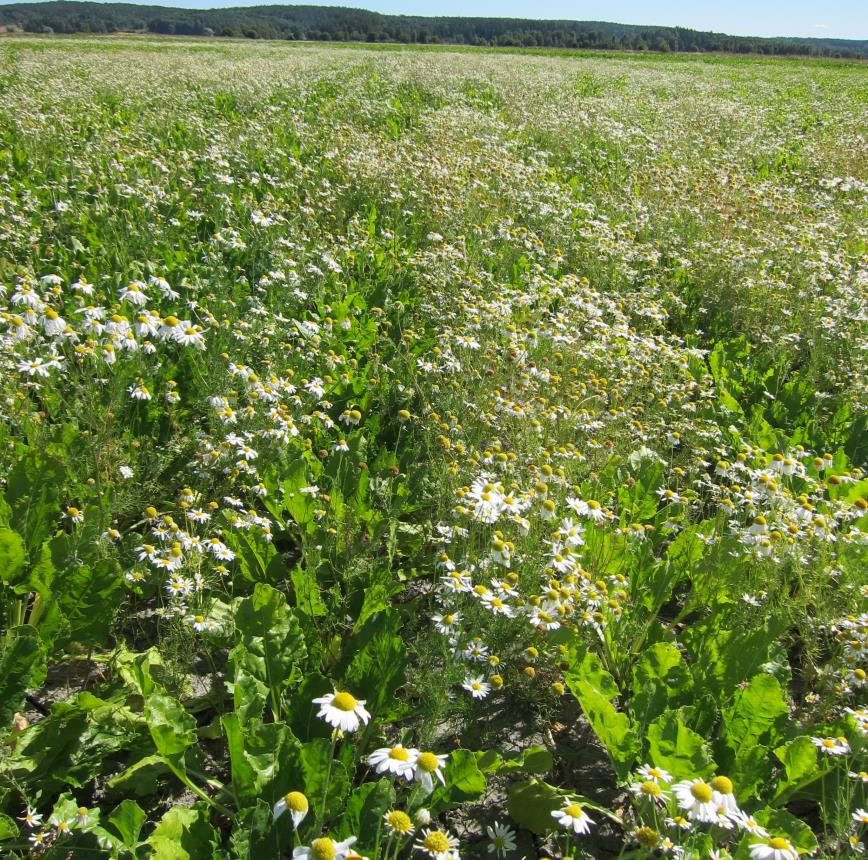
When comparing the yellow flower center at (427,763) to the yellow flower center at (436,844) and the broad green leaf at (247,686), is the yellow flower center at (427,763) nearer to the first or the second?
the yellow flower center at (436,844)

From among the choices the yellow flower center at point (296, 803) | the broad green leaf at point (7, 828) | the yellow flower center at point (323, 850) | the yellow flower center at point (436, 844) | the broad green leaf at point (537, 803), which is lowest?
the broad green leaf at point (537, 803)

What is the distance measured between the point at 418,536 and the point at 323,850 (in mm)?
1862

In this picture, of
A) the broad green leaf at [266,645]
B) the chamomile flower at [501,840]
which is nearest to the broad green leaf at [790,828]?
the chamomile flower at [501,840]

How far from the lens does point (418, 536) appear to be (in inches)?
129

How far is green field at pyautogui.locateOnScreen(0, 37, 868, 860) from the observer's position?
203 cm

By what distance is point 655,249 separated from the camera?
7086 mm

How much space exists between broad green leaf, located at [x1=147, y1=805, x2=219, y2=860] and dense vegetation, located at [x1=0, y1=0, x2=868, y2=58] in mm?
66252

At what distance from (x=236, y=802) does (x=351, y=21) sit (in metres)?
99.5

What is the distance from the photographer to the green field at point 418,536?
2027 millimetres

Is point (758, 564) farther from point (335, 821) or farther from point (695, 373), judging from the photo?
point (695, 373)

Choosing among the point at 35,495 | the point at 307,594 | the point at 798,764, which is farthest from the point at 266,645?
the point at 798,764

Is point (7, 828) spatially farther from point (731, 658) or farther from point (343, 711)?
point (731, 658)

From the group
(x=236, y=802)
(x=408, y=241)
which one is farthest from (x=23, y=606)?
(x=408, y=241)

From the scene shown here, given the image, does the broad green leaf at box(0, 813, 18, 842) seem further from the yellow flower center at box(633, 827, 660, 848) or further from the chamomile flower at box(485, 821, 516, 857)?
the yellow flower center at box(633, 827, 660, 848)
